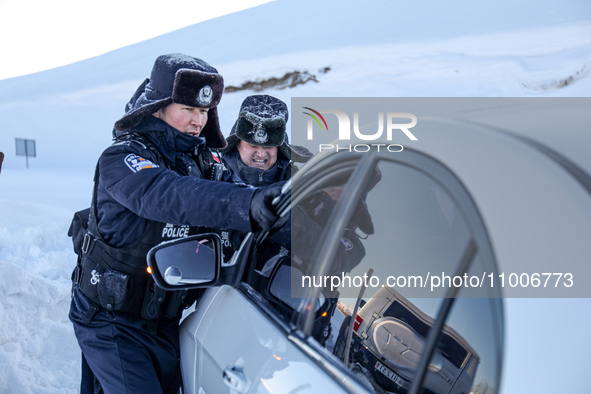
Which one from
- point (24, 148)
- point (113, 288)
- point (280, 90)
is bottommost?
point (24, 148)

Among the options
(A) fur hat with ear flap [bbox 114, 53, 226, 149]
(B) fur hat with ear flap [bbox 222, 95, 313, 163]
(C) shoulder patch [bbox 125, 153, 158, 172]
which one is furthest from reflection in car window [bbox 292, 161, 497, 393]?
(B) fur hat with ear flap [bbox 222, 95, 313, 163]

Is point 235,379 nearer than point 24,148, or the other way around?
point 235,379

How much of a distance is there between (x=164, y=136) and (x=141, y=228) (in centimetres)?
42

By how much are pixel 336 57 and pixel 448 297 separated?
24607mm

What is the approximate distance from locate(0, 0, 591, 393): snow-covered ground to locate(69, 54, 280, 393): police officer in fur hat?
1.28 meters

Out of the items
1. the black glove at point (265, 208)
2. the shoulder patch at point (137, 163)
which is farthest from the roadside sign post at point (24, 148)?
the black glove at point (265, 208)

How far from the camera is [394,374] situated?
107 cm

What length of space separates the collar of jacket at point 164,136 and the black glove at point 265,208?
0.76 meters

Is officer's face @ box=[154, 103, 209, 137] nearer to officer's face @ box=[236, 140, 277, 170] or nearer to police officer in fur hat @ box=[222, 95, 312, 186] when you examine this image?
police officer in fur hat @ box=[222, 95, 312, 186]

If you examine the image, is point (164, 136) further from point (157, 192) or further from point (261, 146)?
point (261, 146)

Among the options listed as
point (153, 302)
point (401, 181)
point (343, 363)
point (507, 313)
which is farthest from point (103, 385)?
point (507, 313)

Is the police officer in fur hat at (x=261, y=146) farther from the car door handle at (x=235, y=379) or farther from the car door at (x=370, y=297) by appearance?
the car door handle at (x=235, y=379)

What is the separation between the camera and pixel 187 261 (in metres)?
1.75

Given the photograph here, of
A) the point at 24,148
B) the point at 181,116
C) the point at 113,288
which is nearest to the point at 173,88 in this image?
the point at 181,116
